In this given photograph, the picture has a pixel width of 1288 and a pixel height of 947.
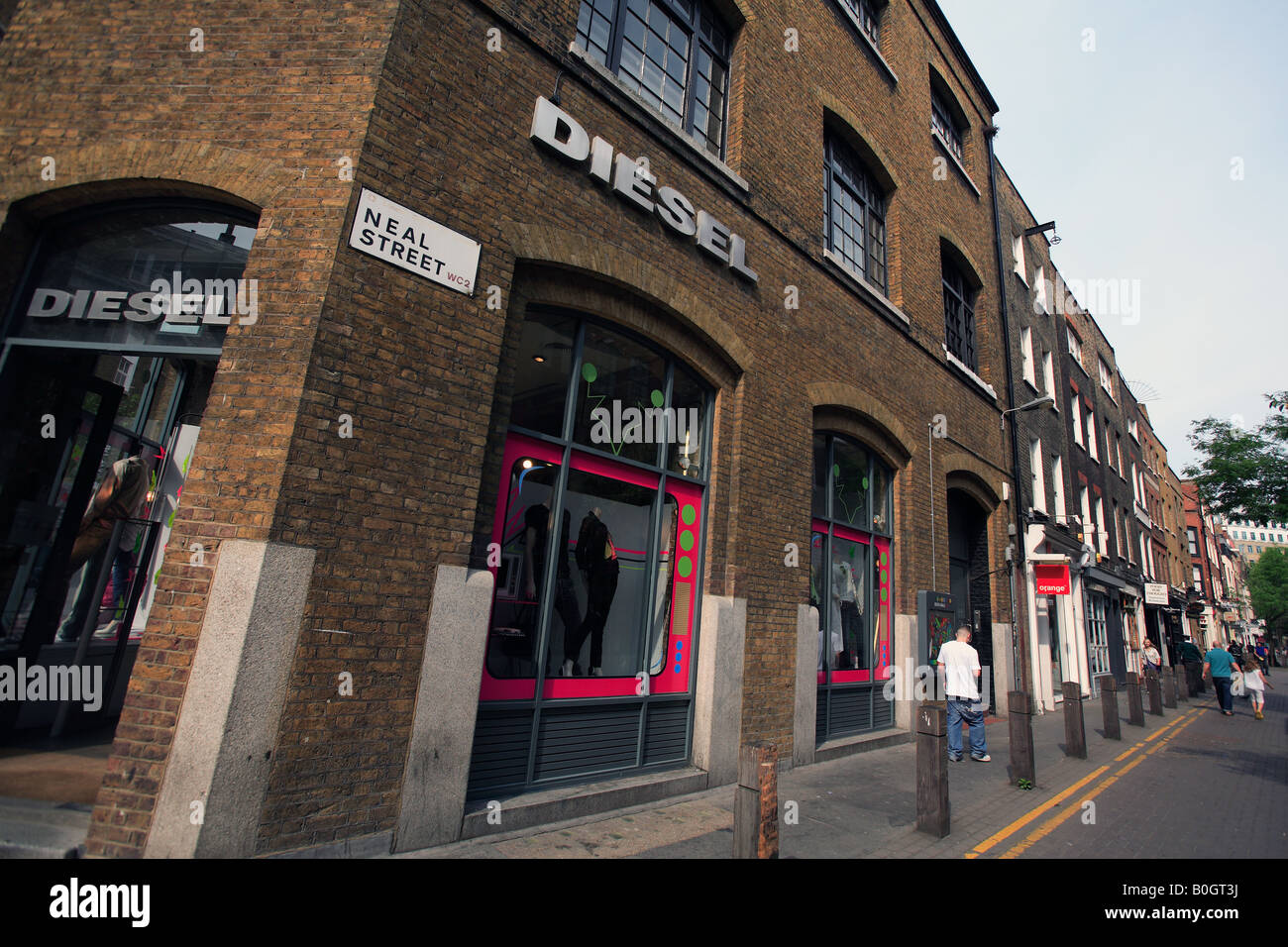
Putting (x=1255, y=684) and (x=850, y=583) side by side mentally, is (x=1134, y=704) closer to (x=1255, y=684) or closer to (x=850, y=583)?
(x=1255, y=684)

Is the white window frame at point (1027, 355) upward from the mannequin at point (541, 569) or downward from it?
upward

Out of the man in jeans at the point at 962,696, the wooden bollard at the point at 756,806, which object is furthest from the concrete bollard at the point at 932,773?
the man in jeans at the point at 962,696

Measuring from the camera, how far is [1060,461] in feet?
59.5

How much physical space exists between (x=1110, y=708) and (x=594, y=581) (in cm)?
1104

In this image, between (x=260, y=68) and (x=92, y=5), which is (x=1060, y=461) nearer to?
(x=260, y=68)

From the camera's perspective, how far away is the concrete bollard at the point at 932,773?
5.12 meters

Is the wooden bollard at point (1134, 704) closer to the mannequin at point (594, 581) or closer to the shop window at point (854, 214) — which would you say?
the shop window at point (854, 214)

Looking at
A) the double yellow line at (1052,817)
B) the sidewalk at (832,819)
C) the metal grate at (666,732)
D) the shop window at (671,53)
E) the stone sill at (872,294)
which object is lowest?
the sidewalk at (832,819)

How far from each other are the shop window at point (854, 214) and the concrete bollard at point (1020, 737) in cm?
725

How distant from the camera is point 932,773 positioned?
5172mm

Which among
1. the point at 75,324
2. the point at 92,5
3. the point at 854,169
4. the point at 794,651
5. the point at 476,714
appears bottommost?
the point at 476,714

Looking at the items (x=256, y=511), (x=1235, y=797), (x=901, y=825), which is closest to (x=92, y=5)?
(x=256, y=511)

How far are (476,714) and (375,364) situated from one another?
9.37ft

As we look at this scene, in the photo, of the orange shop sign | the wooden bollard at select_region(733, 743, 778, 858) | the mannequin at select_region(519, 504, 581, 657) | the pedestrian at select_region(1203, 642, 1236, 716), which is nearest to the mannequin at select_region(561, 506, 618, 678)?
the mannequin at select_region(519, 504, 581, 657)
